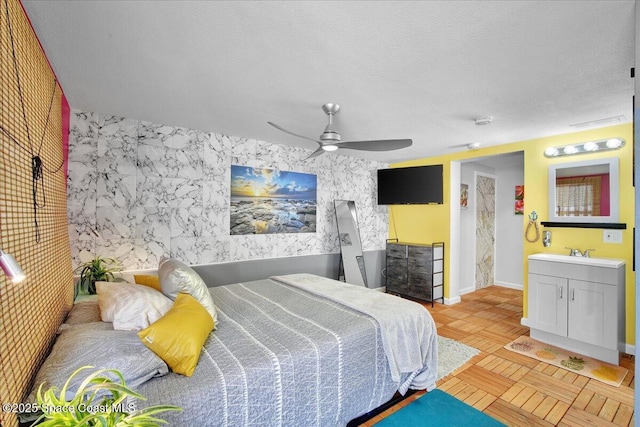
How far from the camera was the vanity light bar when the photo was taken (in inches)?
120

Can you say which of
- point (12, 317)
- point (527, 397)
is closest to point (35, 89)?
point (12, 317)

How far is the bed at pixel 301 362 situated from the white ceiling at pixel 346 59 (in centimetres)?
166

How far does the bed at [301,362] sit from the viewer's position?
1383mm

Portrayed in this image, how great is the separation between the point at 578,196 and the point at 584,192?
0.23 ft

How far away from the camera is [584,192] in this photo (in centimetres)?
328

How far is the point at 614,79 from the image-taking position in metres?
2.08

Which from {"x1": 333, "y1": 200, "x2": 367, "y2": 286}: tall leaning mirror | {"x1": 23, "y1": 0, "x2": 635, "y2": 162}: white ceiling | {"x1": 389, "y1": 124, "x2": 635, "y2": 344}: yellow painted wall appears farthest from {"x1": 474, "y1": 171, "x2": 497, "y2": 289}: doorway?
{"x1": 23, "y1": 0, "x2": 635, "y2": 162}: white ceiling

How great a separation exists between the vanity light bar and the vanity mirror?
12 centimetres

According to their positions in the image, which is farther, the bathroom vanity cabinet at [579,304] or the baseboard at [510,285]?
the baseboard at [510,285]

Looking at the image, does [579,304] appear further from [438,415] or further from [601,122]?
[438,415]

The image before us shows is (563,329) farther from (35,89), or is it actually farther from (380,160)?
(35,89)

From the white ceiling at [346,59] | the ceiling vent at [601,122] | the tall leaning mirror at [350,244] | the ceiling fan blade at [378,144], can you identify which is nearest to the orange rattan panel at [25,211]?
the white ceiling at [346,59]

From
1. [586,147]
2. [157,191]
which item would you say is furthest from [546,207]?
[157,191]

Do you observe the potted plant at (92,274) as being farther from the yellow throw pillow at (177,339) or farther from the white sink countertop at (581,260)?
the white sink countertop at (581,260)
